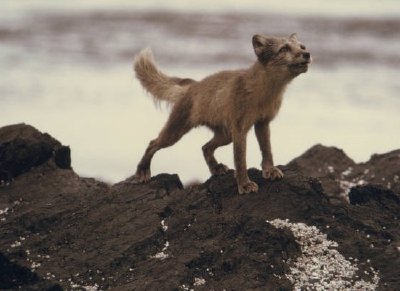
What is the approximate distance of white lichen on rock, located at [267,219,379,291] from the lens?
30.3 ft

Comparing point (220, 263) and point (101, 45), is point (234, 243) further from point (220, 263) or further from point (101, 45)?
point (101, 45)

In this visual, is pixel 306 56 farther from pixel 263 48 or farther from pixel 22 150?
pixel 22 150

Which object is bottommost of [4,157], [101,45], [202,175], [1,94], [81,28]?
[4,157]

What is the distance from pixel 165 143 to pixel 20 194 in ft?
6.36

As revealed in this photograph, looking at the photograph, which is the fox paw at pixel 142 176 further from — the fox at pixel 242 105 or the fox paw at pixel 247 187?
the fox paw at pixel 247 187

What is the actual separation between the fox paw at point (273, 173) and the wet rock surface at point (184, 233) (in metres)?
0.09

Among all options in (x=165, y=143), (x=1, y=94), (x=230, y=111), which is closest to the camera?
(x=230, y=111)

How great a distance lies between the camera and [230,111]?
431 inches

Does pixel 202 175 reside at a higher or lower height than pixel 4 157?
higher

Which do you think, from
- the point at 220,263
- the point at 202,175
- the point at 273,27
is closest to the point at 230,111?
the point at 220,263

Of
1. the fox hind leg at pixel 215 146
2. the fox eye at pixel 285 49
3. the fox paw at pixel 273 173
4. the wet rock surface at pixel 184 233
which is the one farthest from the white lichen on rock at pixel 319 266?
the fox eye at pixel 285 49

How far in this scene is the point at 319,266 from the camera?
955cm

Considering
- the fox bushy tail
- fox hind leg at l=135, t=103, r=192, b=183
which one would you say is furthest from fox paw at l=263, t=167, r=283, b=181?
the fox bushy tail

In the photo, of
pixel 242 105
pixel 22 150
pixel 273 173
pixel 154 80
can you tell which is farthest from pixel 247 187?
pixel 22 150
